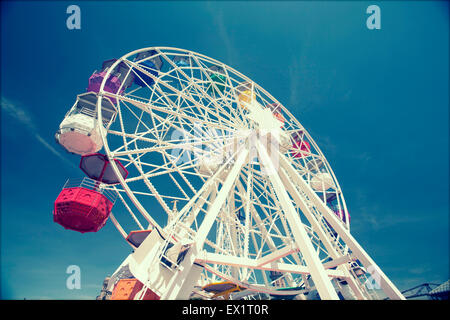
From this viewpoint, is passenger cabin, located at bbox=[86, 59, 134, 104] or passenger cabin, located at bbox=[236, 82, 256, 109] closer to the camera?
passenger cabin, located at bbox=[86, 59, 134, 104]

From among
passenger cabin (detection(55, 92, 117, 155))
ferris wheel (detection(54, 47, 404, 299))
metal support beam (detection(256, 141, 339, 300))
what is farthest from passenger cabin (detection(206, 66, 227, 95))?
metal support beam (detection(256, 141, 339, 300))

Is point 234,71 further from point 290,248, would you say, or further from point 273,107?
point 290,248

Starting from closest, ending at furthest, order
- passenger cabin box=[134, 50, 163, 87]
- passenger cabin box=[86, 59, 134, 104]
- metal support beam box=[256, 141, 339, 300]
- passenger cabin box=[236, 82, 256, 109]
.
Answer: metal support beam box=[256, 141, 339, 300] < passenger cabin box=[86, 59, 134, 104] < passenger cabin box=[134, 50, 163, 87] < passenger cabin box=[236, 82, 256, 109]

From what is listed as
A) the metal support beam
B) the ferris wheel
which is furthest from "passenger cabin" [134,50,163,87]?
the metal support beam

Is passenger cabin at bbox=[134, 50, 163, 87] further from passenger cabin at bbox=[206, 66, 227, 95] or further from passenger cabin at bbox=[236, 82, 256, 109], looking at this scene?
passenger cabin at bbox=[236, 82, 256, 109]

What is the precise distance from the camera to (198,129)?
13555 millimetres

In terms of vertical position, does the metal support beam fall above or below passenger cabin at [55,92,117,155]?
below

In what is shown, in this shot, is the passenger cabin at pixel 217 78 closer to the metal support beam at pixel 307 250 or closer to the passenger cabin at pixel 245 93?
the passenger cabin at pixel 245 93

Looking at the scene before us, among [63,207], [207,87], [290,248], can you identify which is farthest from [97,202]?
[207,87]

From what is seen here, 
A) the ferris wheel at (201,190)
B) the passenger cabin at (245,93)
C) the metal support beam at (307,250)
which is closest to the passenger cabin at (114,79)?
the ferris wheel at (201,190)

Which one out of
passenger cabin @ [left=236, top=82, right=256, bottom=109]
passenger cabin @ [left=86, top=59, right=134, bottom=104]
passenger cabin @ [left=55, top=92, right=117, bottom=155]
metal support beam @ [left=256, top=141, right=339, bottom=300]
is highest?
passenger cabin @ [left=236, top=82, right=256, bottom=109]

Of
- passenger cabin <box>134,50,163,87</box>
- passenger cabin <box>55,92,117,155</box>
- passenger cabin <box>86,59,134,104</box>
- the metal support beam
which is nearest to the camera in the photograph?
the metal support beam

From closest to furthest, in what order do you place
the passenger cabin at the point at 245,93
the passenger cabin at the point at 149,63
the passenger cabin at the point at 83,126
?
1. the passenger cabin at the point at 83,126
2. the passenger cabin at the point at 149,63
3. the passenger cabin at the point at 245,93

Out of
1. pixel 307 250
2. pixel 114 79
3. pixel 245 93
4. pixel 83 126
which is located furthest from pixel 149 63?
pixel 307 250
